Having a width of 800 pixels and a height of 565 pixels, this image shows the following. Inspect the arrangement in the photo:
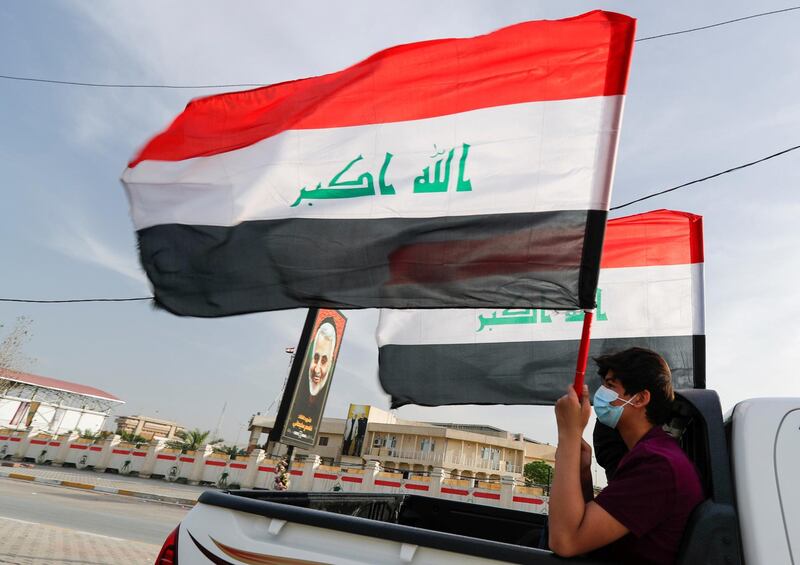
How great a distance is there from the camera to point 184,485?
28.5m

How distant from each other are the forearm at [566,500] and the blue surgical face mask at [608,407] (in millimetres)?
336

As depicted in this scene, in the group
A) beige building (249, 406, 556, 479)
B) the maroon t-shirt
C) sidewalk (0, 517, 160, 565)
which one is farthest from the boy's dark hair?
beige building (249, 406, 556, 479)

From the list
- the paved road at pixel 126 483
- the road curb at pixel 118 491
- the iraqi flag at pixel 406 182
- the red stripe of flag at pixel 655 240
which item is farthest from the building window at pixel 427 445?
the iraqi flag at pixel 406 182

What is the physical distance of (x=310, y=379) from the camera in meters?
24.0

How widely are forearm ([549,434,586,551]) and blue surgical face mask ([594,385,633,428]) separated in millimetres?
336

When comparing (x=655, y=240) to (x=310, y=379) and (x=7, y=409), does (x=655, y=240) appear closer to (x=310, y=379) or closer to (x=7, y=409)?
(x=310, y=379)

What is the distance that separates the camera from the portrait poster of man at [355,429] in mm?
62062

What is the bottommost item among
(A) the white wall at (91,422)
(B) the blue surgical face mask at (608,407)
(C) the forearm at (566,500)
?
(A) the white wall at (91,422)

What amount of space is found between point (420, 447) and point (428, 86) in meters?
61.3

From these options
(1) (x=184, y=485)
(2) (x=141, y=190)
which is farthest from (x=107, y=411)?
(2) (x=141, y=190)

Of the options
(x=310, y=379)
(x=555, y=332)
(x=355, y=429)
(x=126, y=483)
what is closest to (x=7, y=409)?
(x=355, y=429)

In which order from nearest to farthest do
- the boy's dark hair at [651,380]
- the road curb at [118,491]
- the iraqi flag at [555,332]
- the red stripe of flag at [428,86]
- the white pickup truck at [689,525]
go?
the white pickup truck at [689,525] → the boy's dark hair at [651,380] → the red stripe of flag at [428,86] → the iraqi flag at [555,332] → the road curb at [118,491]

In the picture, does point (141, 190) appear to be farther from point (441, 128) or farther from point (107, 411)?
point (107, 411)

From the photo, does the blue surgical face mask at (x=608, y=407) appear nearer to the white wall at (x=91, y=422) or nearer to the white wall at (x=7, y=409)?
the white wall at (x=7, y=409)
